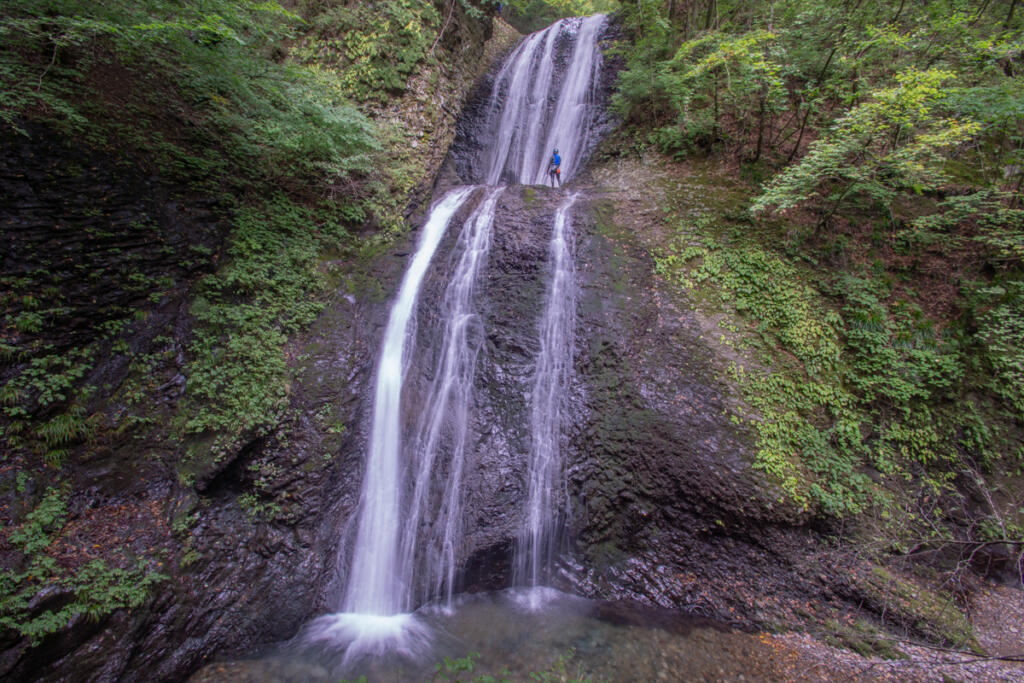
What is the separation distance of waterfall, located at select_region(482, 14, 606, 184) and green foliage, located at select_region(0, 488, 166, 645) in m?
11.2

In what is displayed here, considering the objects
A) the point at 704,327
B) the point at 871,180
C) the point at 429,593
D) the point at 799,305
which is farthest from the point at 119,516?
the point at 871,180

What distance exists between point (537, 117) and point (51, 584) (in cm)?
1374

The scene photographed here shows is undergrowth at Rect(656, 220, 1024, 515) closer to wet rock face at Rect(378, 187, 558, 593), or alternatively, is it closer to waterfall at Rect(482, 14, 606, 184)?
wet rock face at Rect(378, 187, 558, 593)

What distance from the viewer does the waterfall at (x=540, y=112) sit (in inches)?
468

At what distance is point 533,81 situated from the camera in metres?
13.1

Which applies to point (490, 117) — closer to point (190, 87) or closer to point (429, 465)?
point (190, 87)

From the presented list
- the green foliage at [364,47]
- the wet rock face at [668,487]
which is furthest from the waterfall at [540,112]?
the wet rock face at [668,487]

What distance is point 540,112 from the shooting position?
12570 millimetres

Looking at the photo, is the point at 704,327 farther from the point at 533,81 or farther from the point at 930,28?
the point at 533,81

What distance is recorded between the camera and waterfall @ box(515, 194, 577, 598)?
212 inches

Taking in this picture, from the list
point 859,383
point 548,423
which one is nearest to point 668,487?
point 548,423

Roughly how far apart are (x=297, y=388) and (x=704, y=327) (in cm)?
593

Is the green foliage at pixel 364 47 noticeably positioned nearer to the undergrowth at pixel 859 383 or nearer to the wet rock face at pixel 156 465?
the wet rock face at pixel 156 465

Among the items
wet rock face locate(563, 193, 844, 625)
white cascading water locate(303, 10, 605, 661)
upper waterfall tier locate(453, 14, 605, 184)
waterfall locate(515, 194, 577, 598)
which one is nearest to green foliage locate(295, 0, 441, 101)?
upper waterfall tier locate(453, 14, 605, 184)
